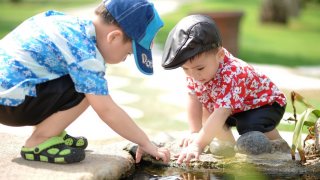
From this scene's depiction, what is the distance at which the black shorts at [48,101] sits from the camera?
2.79 metres

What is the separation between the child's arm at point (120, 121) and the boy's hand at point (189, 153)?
0.41ft

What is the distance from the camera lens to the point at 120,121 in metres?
2.78

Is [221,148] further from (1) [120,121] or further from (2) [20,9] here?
(2) [20,9]

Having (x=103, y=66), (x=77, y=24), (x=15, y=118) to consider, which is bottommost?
(x=15, y=118)

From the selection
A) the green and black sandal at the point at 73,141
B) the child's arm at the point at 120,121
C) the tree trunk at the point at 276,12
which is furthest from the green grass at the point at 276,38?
the child's arm at the point at 120,121

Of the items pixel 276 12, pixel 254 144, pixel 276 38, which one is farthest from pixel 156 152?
pixel 276 12

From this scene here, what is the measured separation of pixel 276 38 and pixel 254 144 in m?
7.66

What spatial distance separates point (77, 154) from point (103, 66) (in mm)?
419

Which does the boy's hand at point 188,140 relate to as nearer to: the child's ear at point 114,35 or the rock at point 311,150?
the rock at point 311,150

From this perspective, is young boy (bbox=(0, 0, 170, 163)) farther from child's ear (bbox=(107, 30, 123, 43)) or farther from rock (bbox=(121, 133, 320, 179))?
rock (bbox=(121, 133, 320, 179))

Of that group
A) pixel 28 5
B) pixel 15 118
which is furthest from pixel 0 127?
pixel 28 5

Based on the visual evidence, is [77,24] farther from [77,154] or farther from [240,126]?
[240,126]

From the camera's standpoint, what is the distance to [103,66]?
2.74 metres

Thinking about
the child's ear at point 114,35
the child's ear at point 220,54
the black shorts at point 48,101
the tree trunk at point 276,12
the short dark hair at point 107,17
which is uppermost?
the tree trunk at point 276,12
